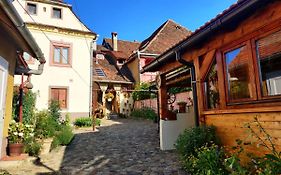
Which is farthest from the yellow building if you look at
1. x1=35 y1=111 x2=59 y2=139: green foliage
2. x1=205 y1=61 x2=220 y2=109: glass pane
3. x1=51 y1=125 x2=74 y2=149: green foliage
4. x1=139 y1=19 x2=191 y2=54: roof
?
x1=139 y1=19 x2=191 y2=54: roof

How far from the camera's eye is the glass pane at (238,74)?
4.23 meters

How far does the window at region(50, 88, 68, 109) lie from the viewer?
52.9ft

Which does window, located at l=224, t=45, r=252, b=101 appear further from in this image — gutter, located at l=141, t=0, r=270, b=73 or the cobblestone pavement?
the cobblestone pavement

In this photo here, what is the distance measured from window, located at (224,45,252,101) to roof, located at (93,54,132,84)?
53.5 feet

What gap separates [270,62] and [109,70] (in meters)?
19.4

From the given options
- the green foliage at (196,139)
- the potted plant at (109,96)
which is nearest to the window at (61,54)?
the potted plant at (109,96)

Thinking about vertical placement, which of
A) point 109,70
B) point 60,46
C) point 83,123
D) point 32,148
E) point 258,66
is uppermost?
point 60,46

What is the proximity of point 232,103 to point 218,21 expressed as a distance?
5.44 ft

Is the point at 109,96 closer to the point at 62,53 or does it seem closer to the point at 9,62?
the point at 62,53

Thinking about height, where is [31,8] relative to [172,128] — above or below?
above

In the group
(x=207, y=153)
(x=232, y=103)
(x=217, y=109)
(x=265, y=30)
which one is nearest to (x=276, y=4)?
(x=265, y=30)

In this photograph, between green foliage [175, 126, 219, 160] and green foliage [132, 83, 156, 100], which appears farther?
green foliage [132, 83, 156, 100]

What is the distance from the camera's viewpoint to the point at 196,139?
4961 millimetres

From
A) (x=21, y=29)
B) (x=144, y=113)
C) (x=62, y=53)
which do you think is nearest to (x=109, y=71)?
(x=62, y=53)
